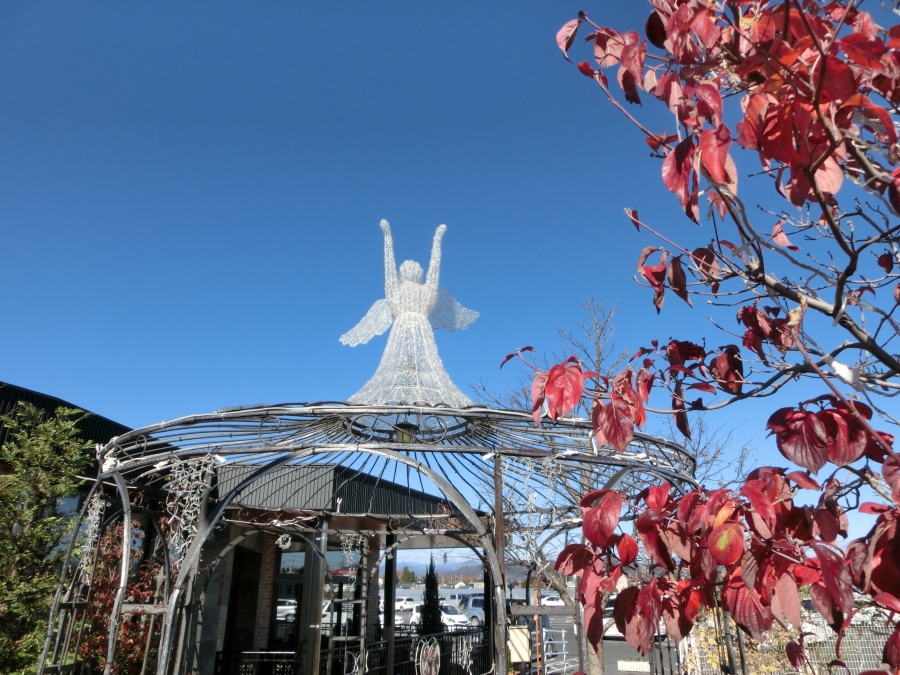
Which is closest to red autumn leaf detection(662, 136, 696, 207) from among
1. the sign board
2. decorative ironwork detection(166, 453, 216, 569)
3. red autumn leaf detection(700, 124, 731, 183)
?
red autumn leaf detection(700, 124, 731, 183)

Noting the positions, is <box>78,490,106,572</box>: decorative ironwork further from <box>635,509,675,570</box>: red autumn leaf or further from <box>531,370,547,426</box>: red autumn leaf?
<box>635,509,675,570</box>: red autumn leaf

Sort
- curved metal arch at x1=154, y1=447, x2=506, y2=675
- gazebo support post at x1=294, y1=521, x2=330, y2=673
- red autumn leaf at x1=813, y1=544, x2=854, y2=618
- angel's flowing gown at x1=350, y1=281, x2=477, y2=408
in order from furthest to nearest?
1. gazebo support post at x1=294, y1=521, x2=330, y2=673
2. angel's flowing gown at x1=350, y1=281, x2=477, y2=408
3. curved metal arch at x1=154, y1=447, x2=506, y2=675
4. red autumn leaf at x1=813, y1=544, x2=854, y2=618

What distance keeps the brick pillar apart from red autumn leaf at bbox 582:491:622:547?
12.2 meters

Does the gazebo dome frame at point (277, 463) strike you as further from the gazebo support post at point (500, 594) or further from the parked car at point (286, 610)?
the parked car at point (286, 610)

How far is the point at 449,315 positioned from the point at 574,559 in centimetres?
622

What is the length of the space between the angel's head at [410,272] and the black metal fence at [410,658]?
16.6 ft

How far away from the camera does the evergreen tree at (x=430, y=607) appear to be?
1371 cm

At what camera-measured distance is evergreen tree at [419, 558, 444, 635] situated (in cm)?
1371

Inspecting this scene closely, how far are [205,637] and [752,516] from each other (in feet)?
35.7

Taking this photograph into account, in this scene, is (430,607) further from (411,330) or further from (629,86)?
(629,86)

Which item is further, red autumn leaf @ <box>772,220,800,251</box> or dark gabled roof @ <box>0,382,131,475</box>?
dark gabled roof @ <box>0,382,131,475</box>

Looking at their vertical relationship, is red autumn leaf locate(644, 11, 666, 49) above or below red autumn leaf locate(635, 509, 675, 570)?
above

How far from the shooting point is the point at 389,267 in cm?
754

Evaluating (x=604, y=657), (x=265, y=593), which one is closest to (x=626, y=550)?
(x=265, y=593)
